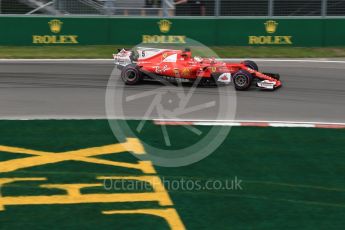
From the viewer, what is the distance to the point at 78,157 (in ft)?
34.8

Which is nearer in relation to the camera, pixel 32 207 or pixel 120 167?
pixel 32 207

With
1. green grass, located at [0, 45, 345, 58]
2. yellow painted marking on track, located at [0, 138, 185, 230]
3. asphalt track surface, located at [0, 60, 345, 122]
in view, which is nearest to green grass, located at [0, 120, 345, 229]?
yellow painted marking on track, located at [0, 138, 185, 230]

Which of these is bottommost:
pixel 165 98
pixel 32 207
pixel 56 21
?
pixel 32 207

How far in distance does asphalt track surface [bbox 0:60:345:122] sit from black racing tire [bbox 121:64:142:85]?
17 centimetres

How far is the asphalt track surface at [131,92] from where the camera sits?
13727mm

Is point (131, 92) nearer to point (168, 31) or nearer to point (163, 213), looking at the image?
point (168, 31)

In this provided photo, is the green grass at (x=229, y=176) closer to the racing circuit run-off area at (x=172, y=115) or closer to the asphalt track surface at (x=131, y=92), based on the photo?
the racing circuit run-off area at (x=172, y=115)

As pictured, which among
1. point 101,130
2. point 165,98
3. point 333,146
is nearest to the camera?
point 333,146

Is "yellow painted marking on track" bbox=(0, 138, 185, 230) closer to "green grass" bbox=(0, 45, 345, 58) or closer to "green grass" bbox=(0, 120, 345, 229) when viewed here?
"green grass" bbox=(0, 120, 345, 229)

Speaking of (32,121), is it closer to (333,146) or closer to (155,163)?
(155,163)

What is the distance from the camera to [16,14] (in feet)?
70.5

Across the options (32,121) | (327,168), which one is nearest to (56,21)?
(32,121)

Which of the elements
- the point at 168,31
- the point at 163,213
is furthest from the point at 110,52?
the point at 163,213

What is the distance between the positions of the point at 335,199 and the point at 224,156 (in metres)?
2.32
